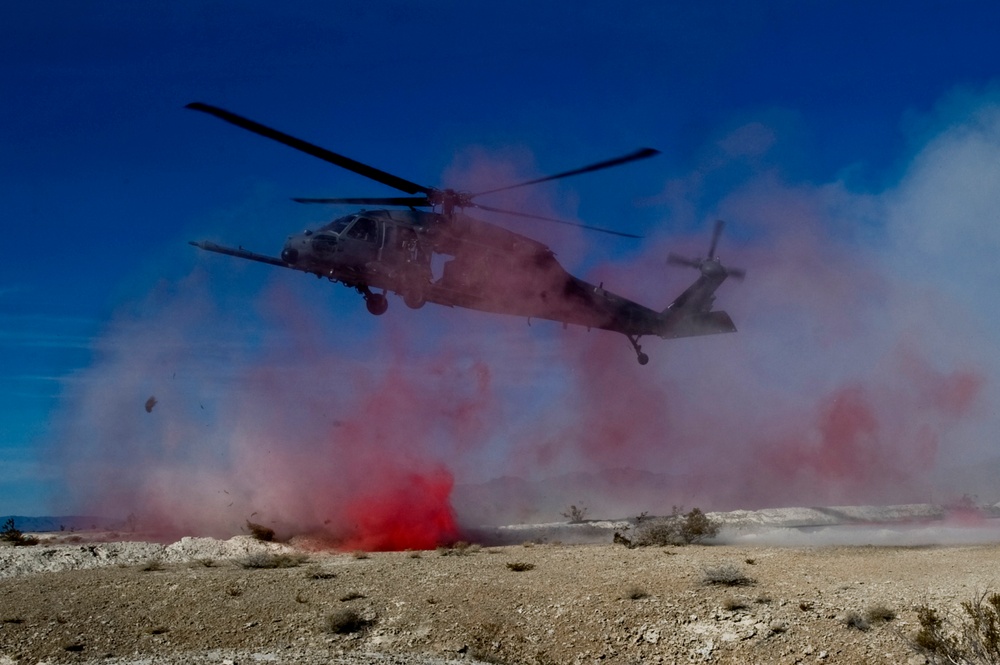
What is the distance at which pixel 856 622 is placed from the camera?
46.7 ft

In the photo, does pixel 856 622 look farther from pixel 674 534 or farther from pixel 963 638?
pixel 674 534

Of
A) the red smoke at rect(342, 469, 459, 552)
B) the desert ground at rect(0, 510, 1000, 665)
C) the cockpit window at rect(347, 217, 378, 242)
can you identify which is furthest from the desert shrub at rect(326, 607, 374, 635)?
the red smoke at rect(342, 469, 459, 552)

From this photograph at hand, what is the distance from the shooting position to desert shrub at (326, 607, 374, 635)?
52.2 ft

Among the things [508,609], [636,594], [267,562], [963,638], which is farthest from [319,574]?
[963,638]

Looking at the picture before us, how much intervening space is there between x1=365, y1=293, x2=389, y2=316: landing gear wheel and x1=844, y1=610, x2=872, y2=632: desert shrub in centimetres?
1696

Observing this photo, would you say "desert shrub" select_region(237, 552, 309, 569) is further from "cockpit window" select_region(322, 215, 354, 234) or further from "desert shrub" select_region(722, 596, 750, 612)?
"desert shrub" select_region(722, 596, 750, 612)

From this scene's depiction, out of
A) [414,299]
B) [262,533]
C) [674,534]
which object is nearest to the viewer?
[414,299]

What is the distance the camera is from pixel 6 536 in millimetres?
28078

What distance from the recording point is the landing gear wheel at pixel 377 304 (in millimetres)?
25484

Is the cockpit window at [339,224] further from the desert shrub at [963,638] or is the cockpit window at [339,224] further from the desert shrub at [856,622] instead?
the desert shrub at [963,638]

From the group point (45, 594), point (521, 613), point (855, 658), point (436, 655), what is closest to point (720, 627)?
point (855, 658)

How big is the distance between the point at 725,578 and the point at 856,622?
3202 mm

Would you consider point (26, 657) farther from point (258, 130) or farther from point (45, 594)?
point (258, 130)

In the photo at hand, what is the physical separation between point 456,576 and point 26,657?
31.0ft
